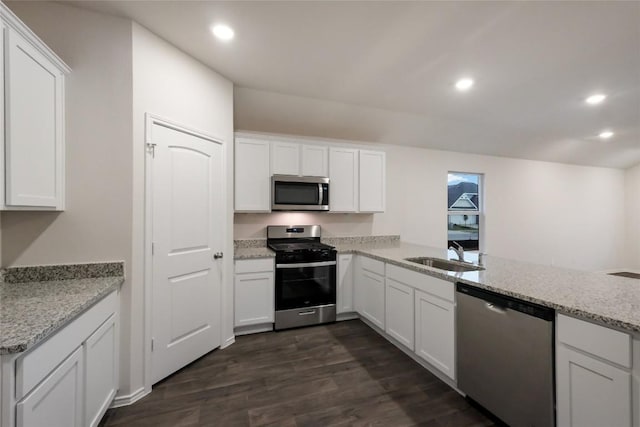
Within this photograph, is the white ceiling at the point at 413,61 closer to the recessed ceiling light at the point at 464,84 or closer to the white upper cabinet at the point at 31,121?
the recessed ceiling light at the point at 464,84

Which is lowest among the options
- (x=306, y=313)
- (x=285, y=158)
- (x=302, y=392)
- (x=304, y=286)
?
(x=302, y=392)

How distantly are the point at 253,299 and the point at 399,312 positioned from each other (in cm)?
154

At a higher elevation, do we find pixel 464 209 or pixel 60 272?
pixel 464 209

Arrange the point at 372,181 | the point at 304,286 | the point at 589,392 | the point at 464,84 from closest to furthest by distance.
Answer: the point at 589,392 → the point at 464,84 → the point at 304,286 → the point at 372,181

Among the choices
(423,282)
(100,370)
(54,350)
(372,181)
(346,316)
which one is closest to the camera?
(54,350)

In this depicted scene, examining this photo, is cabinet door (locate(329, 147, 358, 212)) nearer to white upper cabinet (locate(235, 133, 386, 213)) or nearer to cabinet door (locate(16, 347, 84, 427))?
white upper cabinet (locate(235, 133, 386, 213))

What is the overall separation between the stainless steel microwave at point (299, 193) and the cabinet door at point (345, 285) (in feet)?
2.33

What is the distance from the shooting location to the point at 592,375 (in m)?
1.23

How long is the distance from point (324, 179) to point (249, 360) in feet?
7.06

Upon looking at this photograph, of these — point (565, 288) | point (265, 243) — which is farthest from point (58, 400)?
point (565, 288)

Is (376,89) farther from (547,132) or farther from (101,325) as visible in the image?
(547,132)

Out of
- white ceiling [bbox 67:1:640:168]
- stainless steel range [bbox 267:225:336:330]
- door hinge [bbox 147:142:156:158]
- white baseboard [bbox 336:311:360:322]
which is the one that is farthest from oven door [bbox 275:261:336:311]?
white ceiling [bbox 67:1:640:168]

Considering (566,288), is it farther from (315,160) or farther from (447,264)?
(315,160)

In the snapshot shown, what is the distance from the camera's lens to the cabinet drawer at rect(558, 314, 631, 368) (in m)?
1.12
